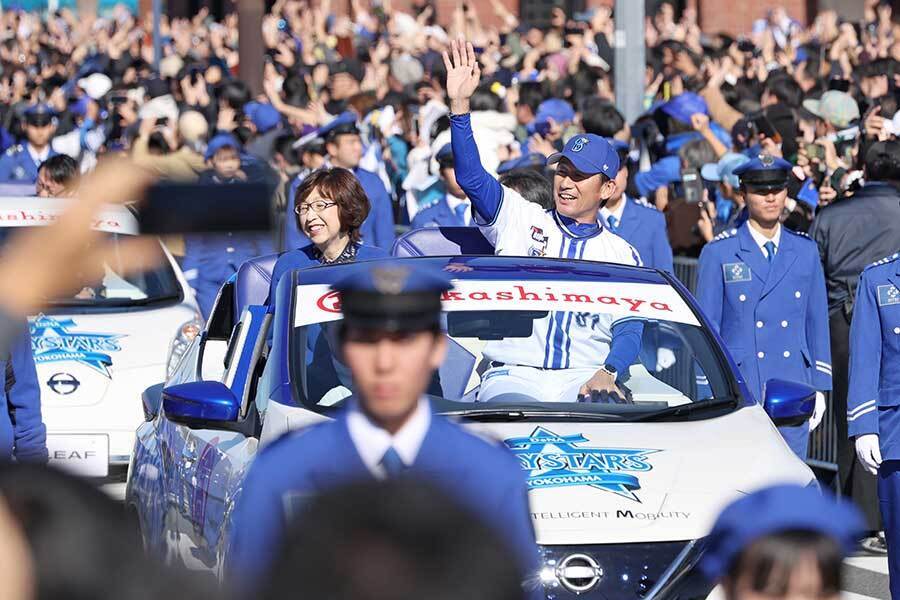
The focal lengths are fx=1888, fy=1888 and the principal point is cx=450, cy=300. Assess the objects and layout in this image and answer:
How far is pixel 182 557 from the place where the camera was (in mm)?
6070

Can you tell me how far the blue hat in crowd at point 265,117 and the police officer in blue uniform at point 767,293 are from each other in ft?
31.6

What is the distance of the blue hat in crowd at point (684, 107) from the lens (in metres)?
13.3

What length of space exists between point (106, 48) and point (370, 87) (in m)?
10.3

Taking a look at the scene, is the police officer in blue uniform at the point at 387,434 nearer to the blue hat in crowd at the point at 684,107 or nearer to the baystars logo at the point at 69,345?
the baystars logo at the point at 69,345

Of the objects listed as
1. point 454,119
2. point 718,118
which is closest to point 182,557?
point 454,119

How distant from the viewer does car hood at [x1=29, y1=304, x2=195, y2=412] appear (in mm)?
9656

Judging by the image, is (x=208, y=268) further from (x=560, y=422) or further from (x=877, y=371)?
(x=560, y=422)

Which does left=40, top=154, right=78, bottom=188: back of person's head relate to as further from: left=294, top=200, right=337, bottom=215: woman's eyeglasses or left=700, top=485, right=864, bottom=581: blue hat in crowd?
left=700, top=485, right=864, bottom=581: blue hat in crowd

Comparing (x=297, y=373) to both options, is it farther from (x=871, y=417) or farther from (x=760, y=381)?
(x=760, y=381)

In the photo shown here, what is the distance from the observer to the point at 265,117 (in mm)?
17516

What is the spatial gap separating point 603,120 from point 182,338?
3958 mm

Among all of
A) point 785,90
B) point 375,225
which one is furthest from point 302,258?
point 785,90

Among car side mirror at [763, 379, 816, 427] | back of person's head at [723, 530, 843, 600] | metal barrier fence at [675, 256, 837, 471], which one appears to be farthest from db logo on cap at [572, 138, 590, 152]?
back of person's head at [723, 530, 843, 600]

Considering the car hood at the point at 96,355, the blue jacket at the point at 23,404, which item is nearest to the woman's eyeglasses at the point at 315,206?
the blue jacket at the point at 23,404
